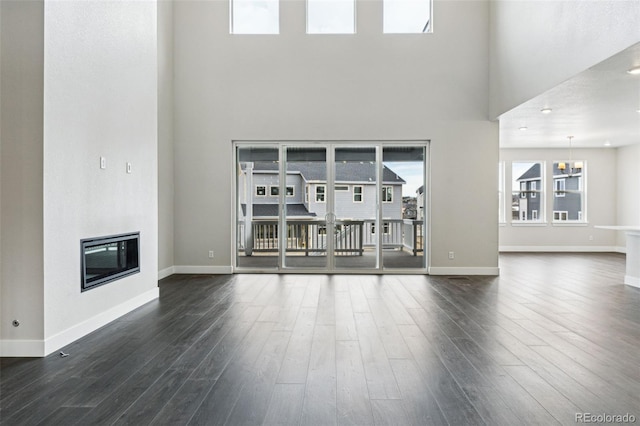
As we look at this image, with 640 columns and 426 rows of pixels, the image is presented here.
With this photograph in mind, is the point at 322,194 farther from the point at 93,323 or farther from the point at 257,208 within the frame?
the point at 93,323

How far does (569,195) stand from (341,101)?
7.41 meters

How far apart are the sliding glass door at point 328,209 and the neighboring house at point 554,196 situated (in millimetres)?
5127

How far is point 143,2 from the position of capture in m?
4.83

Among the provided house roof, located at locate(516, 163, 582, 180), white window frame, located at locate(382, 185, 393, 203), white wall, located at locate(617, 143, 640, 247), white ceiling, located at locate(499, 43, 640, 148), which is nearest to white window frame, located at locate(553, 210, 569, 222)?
house roof, located at locate(516, 163, 582, 180)

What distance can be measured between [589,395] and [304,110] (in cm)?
557

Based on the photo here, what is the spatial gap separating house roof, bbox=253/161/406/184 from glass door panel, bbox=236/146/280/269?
2cm

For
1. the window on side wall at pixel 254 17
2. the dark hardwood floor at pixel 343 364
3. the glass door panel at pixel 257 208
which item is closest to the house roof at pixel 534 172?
the dark hardwood floor at pixel 343 364

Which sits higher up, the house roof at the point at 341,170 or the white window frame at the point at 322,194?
the house roof at the point at 341,170

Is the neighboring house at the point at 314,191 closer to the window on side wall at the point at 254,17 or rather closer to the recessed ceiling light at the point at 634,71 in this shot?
the window on side wall at the point at 254,17

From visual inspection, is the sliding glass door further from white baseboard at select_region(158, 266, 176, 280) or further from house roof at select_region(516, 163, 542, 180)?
house roof at select_region(516, 163, 542, 180)

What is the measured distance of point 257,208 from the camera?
23.2 ft

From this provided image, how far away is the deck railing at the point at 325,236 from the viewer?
704 centimetres

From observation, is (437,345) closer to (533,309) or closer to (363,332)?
(363,332)

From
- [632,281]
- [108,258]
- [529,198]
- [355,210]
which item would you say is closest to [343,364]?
[108,258]
